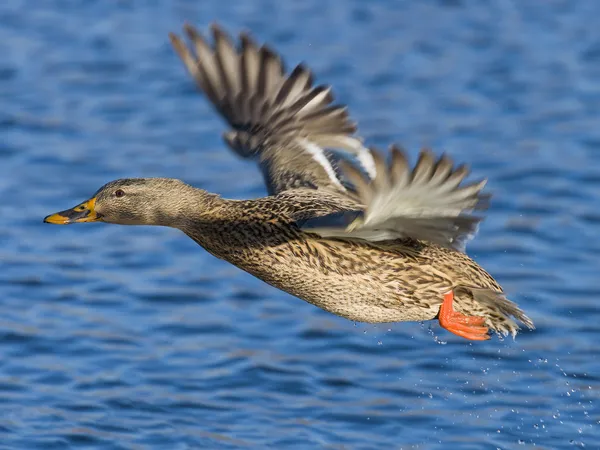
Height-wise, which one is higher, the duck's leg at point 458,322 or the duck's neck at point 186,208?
the duck's neck at point 186,208

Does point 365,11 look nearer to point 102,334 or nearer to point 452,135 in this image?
point 452,135

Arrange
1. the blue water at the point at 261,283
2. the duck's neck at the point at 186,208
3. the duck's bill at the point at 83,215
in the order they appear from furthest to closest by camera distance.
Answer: the blue water at the point at 261,283 → the duck's bill at the point at 83,215 → the duck's neck at the point at 186,208

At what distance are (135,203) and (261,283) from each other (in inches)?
112

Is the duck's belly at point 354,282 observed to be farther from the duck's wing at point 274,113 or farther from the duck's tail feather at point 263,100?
the duck's tail feather at point 263,100

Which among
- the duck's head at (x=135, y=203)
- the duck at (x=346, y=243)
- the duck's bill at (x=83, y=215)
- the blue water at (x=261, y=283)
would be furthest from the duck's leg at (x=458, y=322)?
the duck's bill at (x=83, y=215)

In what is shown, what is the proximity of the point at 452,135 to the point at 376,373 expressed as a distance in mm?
3744

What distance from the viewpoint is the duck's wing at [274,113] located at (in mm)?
7273

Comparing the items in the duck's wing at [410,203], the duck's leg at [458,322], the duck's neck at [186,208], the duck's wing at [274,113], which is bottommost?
the duck's leg at [458,322]

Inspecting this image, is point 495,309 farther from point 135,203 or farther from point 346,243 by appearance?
point 135,203

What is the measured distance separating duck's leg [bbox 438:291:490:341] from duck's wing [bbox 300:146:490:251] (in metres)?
0.40

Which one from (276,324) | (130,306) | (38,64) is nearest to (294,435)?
(276,324)

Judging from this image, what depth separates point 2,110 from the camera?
12.2 metres

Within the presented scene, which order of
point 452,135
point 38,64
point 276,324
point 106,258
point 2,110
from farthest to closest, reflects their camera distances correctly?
point 38,64 → point 2,110 → point 452,135 → point 106,258 → point 276,324

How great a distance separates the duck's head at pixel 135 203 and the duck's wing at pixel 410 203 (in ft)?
2.86
